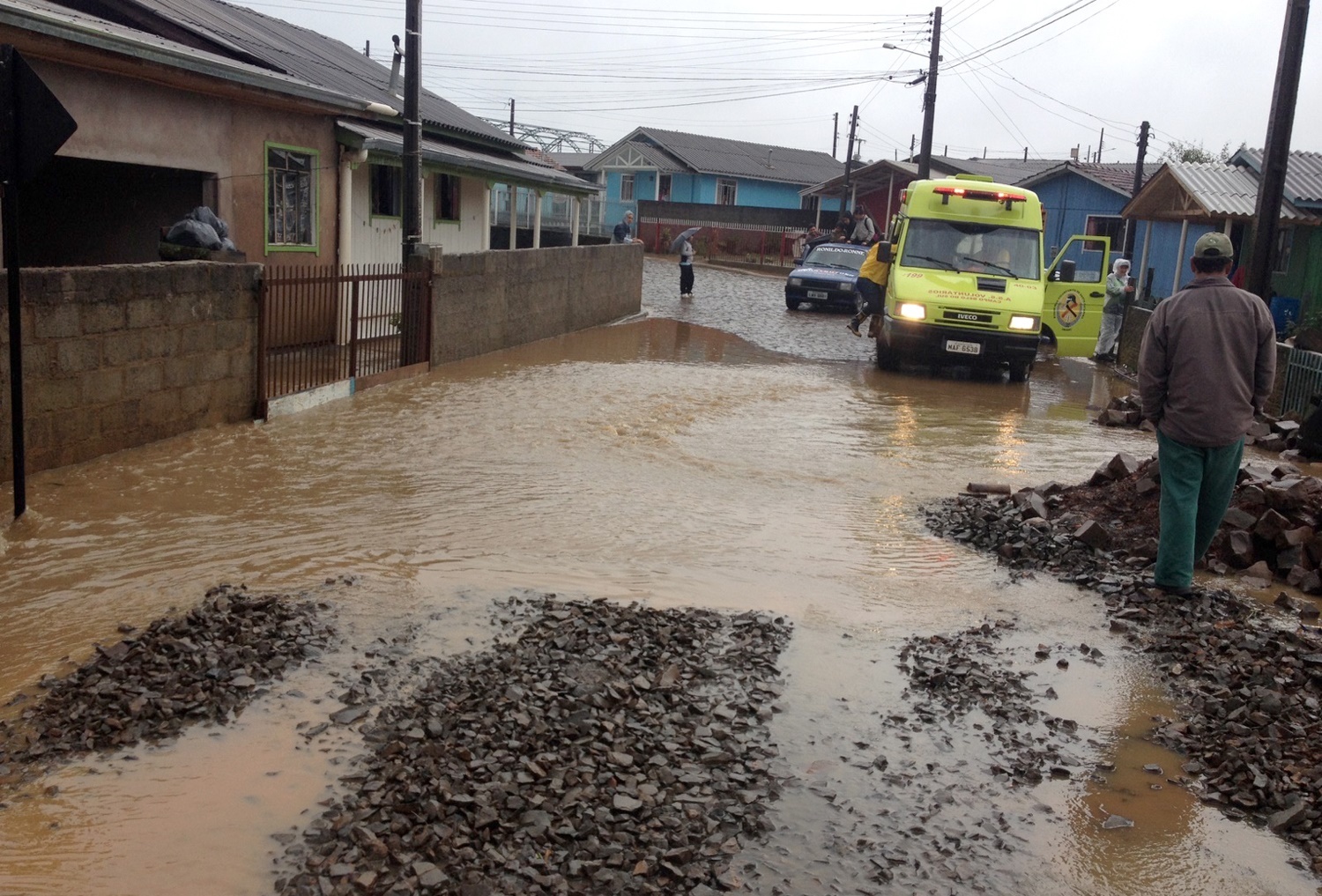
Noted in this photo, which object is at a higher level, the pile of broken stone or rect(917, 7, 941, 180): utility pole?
rect(917, 7, 941, 180): utility pole

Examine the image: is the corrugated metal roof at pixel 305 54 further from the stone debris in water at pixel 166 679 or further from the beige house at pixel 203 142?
the stone debris in water at pixel 166 679

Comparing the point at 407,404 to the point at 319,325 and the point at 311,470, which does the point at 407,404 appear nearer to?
the point at 319,325

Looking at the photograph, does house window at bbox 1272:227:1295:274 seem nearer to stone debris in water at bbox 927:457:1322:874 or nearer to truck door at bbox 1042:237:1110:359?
truck door at bbox 1042:237:1110:359

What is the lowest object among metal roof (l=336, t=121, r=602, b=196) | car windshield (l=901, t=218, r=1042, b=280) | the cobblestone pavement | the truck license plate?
the cobblestone pavement

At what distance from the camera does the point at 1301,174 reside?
23438 mm

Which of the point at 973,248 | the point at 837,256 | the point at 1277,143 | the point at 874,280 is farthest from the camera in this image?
the point at 837,256

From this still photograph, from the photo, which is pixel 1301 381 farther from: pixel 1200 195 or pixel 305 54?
pixel 305 54

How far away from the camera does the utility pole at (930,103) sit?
32156mm

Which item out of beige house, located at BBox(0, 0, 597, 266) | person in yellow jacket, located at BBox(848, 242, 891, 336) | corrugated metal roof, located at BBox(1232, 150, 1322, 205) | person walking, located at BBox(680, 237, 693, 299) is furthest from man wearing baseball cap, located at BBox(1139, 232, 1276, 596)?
person walking, located at BBox(680, 237, 693, 299)

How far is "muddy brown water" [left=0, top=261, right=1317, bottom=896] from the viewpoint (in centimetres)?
401

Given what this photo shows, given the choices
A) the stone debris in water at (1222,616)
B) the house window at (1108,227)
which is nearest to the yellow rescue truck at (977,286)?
the stone debris in water at (1222,616)

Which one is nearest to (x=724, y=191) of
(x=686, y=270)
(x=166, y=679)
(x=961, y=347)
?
(x=686, y=270)

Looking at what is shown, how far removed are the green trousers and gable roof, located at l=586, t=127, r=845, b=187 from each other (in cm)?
5101

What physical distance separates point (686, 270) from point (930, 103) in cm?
869
